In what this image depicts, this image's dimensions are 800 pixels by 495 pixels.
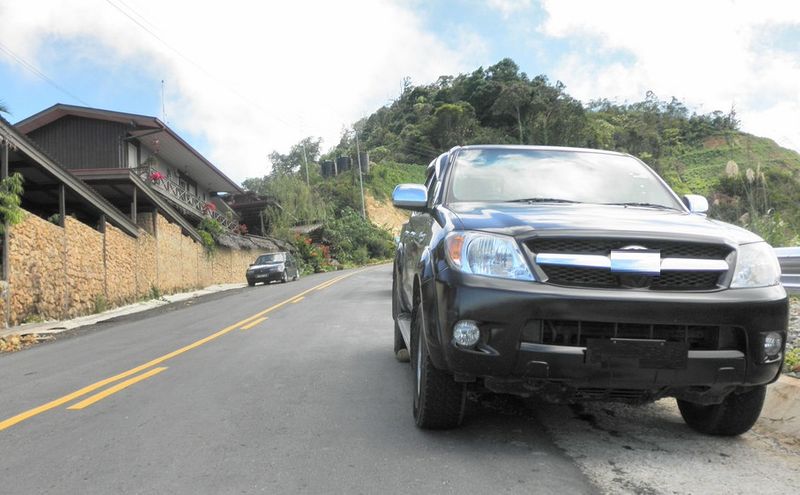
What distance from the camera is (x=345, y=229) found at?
52.9 metres

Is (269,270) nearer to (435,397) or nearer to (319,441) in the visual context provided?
(319,441)

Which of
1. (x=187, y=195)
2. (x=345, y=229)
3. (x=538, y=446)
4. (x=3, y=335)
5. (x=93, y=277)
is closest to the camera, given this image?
(x=538, y=446)

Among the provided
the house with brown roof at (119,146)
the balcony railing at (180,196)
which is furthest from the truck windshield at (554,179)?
the balcony railing at (180,196)

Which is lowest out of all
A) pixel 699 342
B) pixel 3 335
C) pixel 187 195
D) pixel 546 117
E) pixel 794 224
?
pixel 3 335

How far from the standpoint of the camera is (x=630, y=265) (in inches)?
129

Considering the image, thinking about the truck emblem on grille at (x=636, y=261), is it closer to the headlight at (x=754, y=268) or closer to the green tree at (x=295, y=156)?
the headlight at (x=754, y=268)

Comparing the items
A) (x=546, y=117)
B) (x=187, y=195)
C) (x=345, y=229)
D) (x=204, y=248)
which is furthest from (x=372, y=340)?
(x=546, y=117)

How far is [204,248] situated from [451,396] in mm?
25824

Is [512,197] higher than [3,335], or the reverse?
[512,197]

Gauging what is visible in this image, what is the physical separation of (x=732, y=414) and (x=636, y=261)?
1.35 m

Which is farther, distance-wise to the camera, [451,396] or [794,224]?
[794,224]

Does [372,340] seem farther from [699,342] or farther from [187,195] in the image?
[187,195]

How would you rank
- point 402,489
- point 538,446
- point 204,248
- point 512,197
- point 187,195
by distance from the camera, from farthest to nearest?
1. point 187,195
2. point 204,248
3. point 512,197
4. point 538,446
5. point 402,489

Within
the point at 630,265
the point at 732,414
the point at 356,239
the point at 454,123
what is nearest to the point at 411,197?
the point at 630,265
